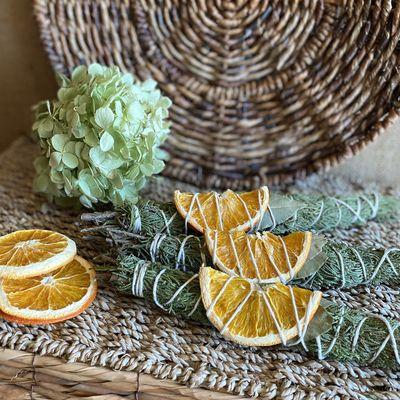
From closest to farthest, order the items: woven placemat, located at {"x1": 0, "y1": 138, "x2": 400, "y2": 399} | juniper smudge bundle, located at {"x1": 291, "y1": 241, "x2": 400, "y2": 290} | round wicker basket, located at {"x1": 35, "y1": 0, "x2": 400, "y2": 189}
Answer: woven placemat, located at {"x1": 0, "y1": 138, "x2": 400, "y2": 399} < juniper smudge bundle, located at {"x1": 291, "y1": 241, "x2": 400, "y2": 290} < round wicker basket, located at {"x1": 35, "y1": 0, "x2": 400, "y2": 189}

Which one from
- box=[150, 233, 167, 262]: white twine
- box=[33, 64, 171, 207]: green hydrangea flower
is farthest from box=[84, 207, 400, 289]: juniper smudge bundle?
box=[33, 64, 171, 207]: green hydrangea flower

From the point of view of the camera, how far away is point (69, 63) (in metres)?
1.04

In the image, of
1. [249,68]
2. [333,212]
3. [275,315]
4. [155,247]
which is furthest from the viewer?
[249,68]

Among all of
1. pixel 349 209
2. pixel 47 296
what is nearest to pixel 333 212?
pixel 349 209

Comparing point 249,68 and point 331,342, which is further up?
point 249,68

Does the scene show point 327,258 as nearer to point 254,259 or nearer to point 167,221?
point 254,259

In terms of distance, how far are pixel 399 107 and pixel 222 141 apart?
1.09 feet

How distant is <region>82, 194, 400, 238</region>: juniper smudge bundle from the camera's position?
31.1 inches

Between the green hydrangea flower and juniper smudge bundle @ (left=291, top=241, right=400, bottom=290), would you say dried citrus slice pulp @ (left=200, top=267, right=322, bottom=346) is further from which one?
the green hydrangea flower

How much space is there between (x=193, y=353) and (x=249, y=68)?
56 cm

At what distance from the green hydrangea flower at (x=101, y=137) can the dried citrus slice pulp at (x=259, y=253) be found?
193 millimetres

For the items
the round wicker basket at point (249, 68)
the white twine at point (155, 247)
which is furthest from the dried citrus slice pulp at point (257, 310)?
the round wicker basket at point (249, 68)

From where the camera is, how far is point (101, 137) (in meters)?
0.81

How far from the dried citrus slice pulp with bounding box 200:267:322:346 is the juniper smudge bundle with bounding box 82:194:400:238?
146 mm
